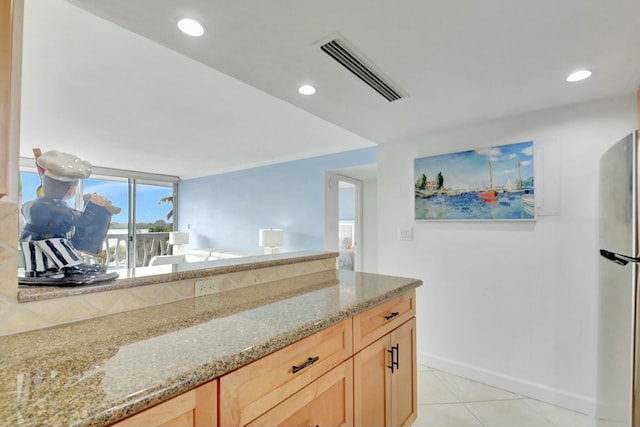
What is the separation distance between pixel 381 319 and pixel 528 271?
1.44 metres

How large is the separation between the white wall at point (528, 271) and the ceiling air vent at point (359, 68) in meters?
0.92

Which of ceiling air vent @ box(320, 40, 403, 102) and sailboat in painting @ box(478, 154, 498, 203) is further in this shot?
sailboat in painting @ box(478, 154, 498, 203)

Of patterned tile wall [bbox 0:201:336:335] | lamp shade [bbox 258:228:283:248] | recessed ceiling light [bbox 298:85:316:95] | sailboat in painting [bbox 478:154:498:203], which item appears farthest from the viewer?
lamp shade [bbox 258:228:283:248]

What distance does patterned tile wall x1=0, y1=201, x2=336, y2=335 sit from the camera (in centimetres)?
86

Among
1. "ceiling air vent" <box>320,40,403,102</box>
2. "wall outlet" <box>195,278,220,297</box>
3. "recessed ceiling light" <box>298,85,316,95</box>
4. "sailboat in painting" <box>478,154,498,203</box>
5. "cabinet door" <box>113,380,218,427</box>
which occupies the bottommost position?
"cabinet door" <box>113,380,218,427</box>

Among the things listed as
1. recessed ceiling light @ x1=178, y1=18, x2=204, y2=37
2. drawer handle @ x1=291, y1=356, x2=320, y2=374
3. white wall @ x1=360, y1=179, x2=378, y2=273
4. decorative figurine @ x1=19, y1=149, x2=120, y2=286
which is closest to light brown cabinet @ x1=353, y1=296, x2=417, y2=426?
drawer handle @ x1=291, y1=356, x2=320, y2=374

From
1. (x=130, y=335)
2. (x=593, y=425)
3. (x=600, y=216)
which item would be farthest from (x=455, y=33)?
(x=593, y=425)

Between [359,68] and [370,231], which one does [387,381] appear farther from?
[370,231]

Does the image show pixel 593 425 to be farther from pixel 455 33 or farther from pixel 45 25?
pixel 45 25

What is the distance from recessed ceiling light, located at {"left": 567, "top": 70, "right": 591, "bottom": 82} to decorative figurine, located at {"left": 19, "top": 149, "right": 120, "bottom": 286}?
231 cm

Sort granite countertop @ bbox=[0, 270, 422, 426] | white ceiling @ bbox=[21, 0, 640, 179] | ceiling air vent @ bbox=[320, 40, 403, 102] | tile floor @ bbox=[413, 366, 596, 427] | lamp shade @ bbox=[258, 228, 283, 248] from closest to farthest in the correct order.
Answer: granite countertop @ bbox=[0, 270, 422, 426]
white ceiling @ bbox=[21, 0, 640, 179]
ceiling air vent @ bbox=[320, 40, 403, 102]
tile floor @ bbox=[413, 366, 596, 427]
lamp shade @ bbox=[258, 228, 283, 248]

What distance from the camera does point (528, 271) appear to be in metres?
2.12

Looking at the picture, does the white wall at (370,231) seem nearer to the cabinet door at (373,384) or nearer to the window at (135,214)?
the cabinet door at (373,384)

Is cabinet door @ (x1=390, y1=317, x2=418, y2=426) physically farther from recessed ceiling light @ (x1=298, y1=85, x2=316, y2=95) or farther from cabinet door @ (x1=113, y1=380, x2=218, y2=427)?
recessed ceiling light @ (x1=298, y1=85, x2=316, y2=95)
